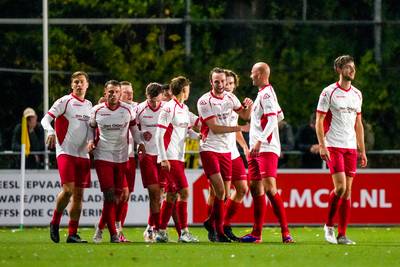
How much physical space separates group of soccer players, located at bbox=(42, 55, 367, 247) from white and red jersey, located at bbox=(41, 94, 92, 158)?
13 millimetres

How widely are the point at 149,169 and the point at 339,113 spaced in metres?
2.92

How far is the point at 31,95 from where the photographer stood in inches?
1495

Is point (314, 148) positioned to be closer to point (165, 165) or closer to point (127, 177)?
point (127, 177)

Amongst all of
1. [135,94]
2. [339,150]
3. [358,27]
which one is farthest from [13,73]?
[339,150]

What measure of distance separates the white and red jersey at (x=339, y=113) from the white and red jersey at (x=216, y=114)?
137 cm

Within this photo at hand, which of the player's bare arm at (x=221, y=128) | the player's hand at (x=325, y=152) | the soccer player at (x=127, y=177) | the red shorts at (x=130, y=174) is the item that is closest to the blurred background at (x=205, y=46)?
the soccer player at (x=127, y=177)

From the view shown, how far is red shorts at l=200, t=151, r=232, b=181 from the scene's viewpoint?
2367 centimetres

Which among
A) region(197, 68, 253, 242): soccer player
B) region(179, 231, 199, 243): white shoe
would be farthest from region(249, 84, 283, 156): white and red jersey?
region(179, 231, 199, 243): white shoe

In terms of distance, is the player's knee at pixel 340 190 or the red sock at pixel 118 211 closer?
the player's knee at pixel 340 190

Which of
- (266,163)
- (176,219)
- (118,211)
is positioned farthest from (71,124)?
(266,163)

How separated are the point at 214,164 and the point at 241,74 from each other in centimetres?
1408

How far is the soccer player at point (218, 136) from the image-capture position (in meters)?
23.7

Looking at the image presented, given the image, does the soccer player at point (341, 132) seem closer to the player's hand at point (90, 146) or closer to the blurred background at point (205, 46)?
the player's hand at point (90, 146)

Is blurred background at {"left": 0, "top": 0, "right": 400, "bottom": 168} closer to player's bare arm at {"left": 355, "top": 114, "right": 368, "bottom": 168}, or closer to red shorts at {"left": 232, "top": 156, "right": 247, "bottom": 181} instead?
red shorts at {"left": 232, "top": 156, "right": 247, "bottom": 181}
